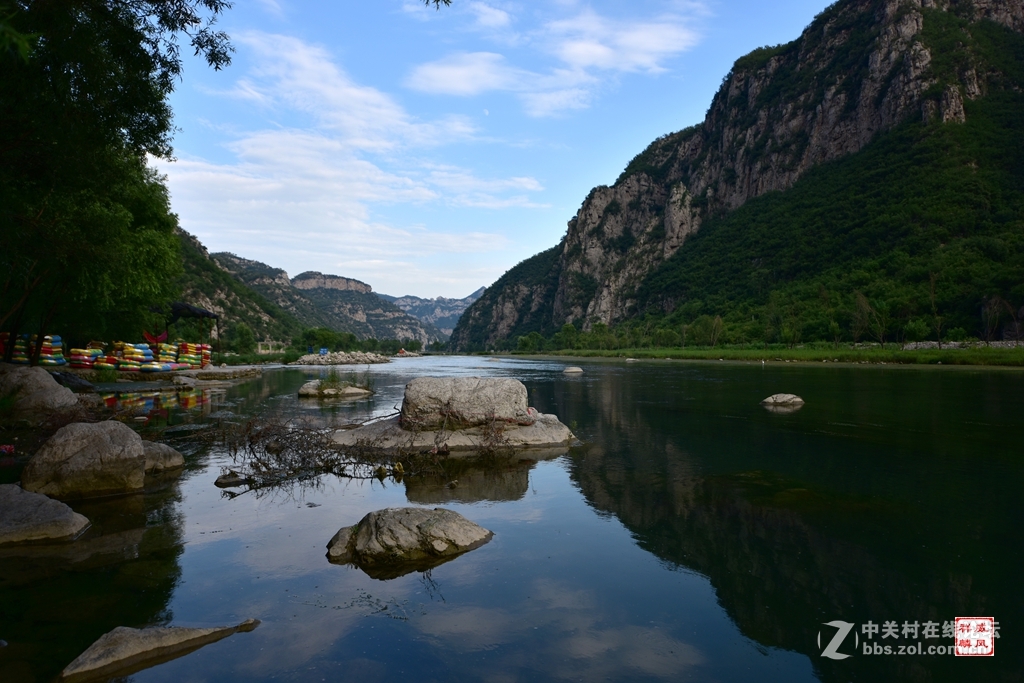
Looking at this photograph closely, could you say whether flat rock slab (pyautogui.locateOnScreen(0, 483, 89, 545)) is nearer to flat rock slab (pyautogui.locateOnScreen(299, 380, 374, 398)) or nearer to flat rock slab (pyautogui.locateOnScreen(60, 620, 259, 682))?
flat rock slab (pyautogui.locateOnScreen(60, 620, 259, 682))

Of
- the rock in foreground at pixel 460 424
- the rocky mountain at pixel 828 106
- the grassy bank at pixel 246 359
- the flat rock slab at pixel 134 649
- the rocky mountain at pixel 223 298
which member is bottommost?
the grassy bank at pixel 246 359

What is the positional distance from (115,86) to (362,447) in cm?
899

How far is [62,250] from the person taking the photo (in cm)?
1239

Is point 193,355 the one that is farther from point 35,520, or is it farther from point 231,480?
point 35,520

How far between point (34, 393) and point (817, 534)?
2164 centimetres

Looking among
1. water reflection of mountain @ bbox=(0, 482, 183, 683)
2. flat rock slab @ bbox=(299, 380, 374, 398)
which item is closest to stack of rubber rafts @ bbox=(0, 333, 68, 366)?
flat rock slab @ bbox=(299, 380, 374, 398)

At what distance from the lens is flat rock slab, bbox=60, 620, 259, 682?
462 cm

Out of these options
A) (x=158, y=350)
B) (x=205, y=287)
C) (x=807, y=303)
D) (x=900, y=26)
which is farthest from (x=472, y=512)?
(x=900, y=26)

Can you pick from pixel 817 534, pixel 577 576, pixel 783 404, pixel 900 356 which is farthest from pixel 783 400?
pixel 900 356

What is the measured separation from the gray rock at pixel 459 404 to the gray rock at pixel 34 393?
35.8 feet

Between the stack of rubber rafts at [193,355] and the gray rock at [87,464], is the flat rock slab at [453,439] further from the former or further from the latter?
the stack of rubber rafts at [193,355]

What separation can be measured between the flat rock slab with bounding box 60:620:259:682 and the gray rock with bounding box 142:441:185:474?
8112mm

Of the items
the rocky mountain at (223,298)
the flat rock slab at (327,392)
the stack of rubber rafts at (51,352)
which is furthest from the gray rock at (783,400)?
the rocky mountain at (223,298)

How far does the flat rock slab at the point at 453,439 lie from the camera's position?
45.3ft
